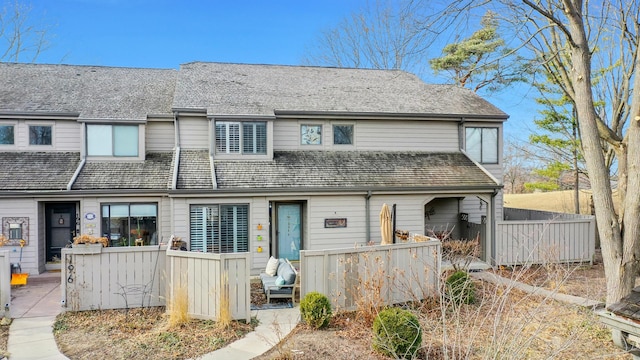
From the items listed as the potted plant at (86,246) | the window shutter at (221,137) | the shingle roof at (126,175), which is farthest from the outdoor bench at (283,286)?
the window shutter at (221,137)

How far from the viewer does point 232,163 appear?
12773mm

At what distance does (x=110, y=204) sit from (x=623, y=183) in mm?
15385

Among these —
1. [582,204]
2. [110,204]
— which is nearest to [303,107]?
[110,204]

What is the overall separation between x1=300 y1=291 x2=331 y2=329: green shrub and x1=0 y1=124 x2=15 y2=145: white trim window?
11.6 meters

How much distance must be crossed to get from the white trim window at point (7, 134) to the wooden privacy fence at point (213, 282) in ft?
30.3

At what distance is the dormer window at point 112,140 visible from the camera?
12992mm

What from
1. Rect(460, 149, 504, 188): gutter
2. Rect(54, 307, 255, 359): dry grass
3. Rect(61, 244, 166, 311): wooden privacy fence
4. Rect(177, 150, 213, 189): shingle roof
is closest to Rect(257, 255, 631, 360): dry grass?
Rect(54, 307, 255, 359): dry grass

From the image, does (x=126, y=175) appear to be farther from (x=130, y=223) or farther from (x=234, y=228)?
(x=234, y=228)

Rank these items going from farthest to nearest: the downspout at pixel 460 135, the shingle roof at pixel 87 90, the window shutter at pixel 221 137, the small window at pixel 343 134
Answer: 1. the downspout at pixel 460 135
2. the small window at pixel 343 134
3. the shingle roof at pixel 87 90
4. the window shutter at pixel 221 137

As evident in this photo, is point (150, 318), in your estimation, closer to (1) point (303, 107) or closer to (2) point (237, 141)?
(2) point (237, 141)

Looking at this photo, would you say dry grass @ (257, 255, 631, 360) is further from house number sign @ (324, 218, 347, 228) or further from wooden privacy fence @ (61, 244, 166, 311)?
house number sign @ (324, 218, 347, 228)

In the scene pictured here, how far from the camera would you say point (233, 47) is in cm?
2591

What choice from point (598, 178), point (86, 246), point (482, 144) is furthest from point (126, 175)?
point (482, 144)

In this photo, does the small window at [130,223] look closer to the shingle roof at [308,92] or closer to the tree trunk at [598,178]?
the shingle roof at [308,92]
